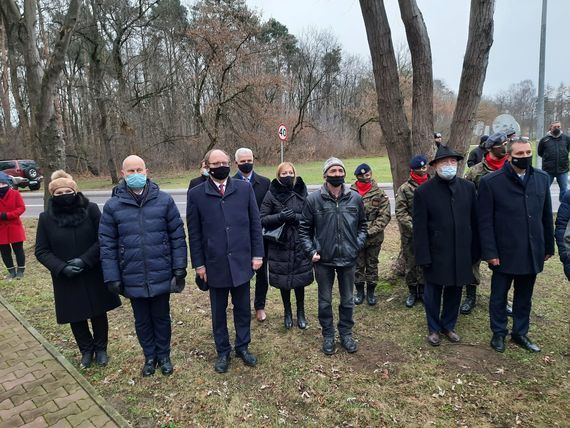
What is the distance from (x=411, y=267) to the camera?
5.21m

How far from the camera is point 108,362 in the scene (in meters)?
4.29

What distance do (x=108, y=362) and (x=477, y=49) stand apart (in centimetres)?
572

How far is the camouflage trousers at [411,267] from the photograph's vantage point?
16.9 feet

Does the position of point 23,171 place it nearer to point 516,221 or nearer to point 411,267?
point 411,267

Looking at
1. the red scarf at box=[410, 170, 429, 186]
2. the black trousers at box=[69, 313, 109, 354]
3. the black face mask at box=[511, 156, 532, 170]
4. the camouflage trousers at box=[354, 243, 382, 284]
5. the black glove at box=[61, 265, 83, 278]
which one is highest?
the black face mask at box=[511, 156, 532, 170]

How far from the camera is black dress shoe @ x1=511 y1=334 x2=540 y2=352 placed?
4113 millimetres

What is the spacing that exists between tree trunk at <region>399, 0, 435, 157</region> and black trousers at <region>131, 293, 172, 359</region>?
3.88 m

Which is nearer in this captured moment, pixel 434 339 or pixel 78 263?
pixel 78 263

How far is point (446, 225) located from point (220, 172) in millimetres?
2367

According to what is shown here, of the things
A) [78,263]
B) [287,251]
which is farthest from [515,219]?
[78,263]

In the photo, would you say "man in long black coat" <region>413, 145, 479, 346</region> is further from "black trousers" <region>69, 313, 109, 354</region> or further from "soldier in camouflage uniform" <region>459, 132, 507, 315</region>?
"black trousers" <region>69, 313, 109, 354</region>

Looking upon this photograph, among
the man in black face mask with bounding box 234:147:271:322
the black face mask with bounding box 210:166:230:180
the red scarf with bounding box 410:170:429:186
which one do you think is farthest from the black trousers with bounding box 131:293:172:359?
the red scarf with bounding box 410:170:429:186

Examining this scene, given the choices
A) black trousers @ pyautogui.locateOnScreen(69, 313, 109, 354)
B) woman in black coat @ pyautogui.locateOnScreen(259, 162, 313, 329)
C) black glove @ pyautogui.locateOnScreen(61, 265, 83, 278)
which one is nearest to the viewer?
black glove @ pyautogui.locateOnScreen(61, 265, 83, 278)

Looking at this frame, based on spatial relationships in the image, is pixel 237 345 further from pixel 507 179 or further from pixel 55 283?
pixel 507 179
